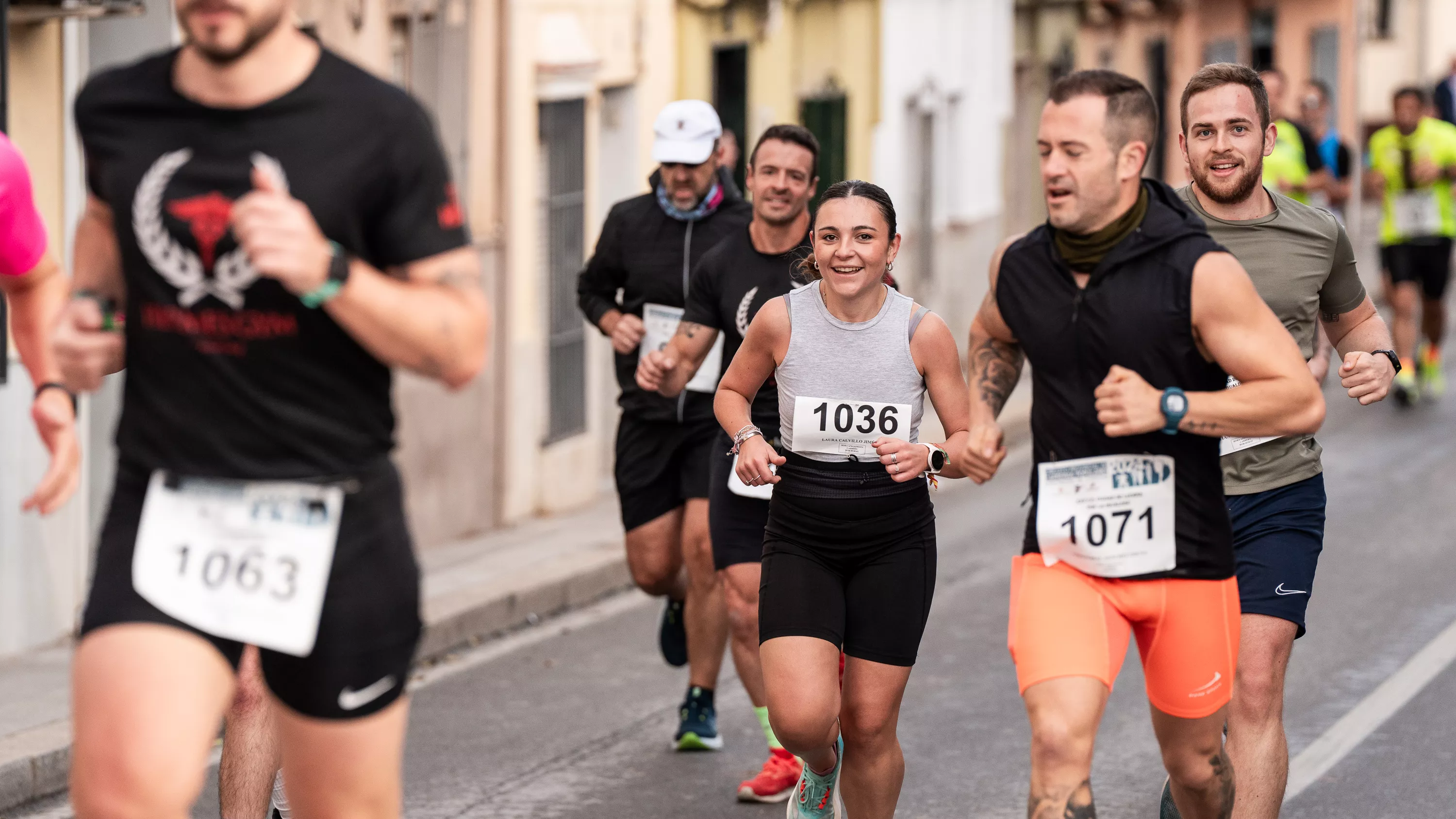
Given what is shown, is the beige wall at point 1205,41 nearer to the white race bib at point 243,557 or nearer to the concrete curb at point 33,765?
the concrete curb at point 33,765

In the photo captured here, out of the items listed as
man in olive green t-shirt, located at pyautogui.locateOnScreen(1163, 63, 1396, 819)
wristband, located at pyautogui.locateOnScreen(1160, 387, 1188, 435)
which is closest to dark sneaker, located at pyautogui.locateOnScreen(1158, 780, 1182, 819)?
man in olive green t-shirt, located at pyautogui.locateOnScreen(1163, 63, 1396, 819)

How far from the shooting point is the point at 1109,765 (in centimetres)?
739

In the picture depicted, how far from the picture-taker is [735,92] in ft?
55.6

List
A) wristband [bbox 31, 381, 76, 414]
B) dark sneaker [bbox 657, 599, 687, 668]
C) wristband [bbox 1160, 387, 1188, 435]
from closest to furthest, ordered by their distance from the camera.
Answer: wristband [bbox 31, 381, 76, 414] → wristband [bbox 1160, 387, 1188, 435] → dark sneaker [bbox 657, 599, 687, 668]

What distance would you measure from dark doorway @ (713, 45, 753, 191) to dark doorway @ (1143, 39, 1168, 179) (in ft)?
47.5

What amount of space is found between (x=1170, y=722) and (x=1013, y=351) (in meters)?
0.89

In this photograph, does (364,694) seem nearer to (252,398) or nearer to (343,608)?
(343,608)

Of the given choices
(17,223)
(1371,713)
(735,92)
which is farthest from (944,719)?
(735,92)

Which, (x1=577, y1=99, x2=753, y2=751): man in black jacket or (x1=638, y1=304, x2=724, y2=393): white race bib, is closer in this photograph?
(x1=577, y1=99, x2=753, y2=751): man in black jacket

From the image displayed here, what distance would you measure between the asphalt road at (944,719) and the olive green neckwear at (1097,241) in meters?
2.39

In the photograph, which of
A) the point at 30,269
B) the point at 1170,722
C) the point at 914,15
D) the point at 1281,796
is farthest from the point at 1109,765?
the point at 914,15

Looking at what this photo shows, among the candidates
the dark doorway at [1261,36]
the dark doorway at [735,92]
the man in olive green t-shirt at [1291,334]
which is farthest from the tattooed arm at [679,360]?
the dark doorway at [1261,36]

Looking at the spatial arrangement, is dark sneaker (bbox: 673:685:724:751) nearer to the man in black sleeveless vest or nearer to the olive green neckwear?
the man in black sleeveless vest

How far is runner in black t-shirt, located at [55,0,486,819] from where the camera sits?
12.3ft
